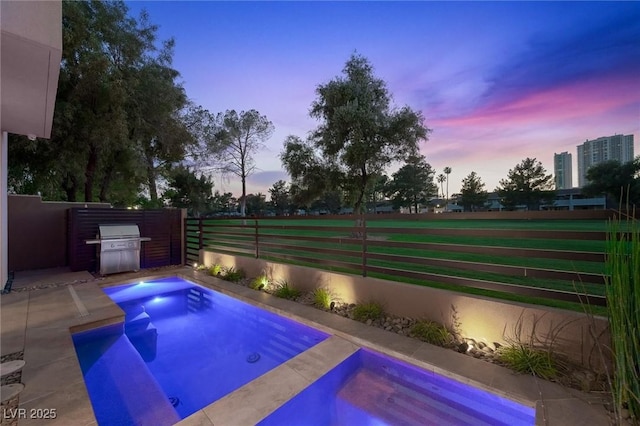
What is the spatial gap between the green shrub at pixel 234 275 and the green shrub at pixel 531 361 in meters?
4.90

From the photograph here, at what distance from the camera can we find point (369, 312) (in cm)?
365

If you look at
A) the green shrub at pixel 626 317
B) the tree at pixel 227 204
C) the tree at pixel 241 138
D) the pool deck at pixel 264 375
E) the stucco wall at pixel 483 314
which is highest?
the tree at pixel 241 138

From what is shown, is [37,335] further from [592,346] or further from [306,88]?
[306,88]

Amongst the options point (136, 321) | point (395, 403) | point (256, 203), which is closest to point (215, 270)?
point (136, 321)

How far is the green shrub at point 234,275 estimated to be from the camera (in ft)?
19.7

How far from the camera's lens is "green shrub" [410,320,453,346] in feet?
9.66

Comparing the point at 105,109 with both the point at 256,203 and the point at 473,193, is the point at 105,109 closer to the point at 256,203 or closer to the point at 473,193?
the point at 473,193

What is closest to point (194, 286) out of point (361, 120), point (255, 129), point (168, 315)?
point (168, 315)

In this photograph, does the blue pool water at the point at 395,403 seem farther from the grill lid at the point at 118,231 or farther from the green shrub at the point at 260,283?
the grill lid at the point at 118,231

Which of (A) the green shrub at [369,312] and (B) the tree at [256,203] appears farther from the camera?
(B) the tree at [256,203]

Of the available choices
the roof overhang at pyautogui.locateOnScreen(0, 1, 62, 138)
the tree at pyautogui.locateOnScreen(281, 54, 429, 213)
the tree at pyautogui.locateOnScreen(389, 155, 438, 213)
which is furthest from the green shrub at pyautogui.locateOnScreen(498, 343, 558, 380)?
the tree at pyautogui.locateOnScreen(389, 155, 438, 213)

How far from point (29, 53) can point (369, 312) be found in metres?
5.06

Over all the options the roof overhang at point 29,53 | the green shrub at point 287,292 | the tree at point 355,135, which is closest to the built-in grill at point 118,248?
the roof overhang at point 29,53

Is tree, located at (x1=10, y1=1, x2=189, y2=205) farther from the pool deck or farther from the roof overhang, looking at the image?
the pool deck
